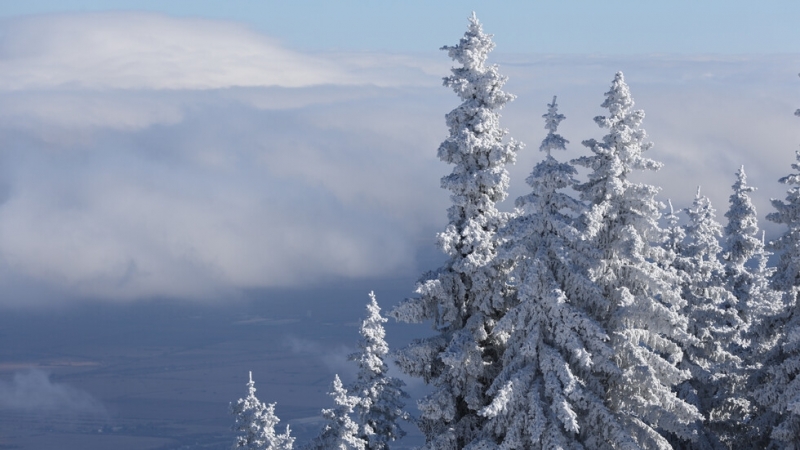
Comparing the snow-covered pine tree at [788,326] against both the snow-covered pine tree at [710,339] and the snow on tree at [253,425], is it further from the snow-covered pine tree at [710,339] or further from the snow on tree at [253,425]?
the snow on tree at [253,425]

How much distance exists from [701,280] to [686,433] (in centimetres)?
1252

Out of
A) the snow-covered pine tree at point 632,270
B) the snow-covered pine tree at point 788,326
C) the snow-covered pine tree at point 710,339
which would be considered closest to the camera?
the snow-covered pine tree at point 632,270

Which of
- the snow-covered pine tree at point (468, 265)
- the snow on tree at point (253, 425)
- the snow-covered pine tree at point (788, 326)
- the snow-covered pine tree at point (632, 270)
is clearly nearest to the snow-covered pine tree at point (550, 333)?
the snow-covered pine tree at point (632, 270)

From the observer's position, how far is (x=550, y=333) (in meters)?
31.9

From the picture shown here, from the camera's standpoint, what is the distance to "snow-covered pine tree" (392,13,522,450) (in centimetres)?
3297

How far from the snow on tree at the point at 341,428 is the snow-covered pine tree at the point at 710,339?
45.1 ft

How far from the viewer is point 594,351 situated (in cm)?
3170

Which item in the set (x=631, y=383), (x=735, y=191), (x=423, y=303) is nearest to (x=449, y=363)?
(x=423, y=303)

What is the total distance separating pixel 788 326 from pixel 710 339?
8436 mm

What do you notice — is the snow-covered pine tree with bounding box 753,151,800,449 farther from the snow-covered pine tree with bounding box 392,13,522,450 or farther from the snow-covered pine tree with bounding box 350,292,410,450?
the snow-covered pine tree with bounding box 350,292,410,450

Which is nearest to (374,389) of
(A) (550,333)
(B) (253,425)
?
(B) (253,425)

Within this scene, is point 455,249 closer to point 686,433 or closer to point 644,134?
point 644,134

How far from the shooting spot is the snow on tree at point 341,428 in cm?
4147

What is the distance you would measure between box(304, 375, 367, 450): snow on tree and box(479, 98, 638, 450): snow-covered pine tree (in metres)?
10.4
